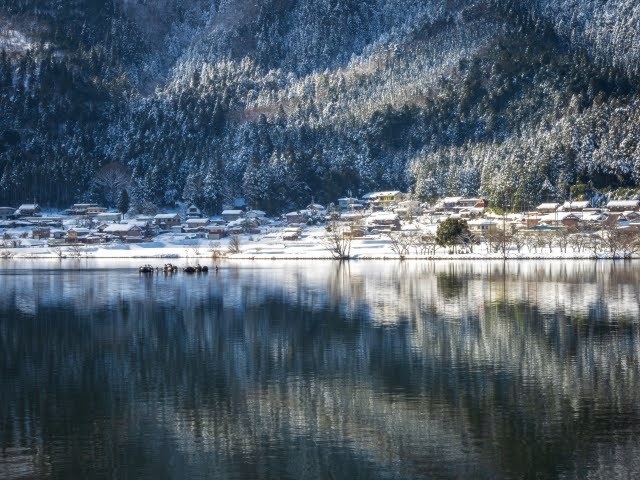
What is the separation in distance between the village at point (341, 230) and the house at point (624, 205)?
134 millimetres

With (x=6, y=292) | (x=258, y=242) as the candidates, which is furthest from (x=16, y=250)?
(x=6, y=292)

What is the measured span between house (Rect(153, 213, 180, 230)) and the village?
0.17m

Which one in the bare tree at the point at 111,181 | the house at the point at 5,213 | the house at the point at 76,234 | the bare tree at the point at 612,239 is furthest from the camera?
the bare tree at the point at 111,181

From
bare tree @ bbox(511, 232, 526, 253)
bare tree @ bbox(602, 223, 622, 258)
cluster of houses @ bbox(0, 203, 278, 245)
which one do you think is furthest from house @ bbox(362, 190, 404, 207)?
bare tree @ bbox(602, 223, 622, 258)

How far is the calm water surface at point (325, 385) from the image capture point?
25578 mm

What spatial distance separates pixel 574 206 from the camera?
13025 cm

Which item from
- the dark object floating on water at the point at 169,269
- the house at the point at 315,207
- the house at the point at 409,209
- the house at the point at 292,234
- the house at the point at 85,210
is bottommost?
the dark object floating on water at the point at 169,269

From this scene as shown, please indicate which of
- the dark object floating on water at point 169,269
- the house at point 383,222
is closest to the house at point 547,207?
the house at point 383,222

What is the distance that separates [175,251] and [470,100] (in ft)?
269

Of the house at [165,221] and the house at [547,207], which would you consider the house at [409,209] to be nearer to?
the house at [547,207]

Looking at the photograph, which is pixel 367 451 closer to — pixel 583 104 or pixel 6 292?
pixel 6 292

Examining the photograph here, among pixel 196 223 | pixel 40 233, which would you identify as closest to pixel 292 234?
pixel 196 223

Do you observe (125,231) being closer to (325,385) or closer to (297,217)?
(297,217)

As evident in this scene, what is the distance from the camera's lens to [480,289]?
67.8m
